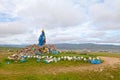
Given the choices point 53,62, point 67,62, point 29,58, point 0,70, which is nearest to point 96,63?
point 67,62

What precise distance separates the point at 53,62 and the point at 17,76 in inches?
408

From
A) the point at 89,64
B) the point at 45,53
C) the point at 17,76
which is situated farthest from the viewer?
the point at 45,53

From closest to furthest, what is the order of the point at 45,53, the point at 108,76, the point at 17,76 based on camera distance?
the point at 17,76 < the point at 108,76 < the point at 45,53

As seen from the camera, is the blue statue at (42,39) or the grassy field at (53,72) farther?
the blue statue at (42,39)

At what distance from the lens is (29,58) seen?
41188mm

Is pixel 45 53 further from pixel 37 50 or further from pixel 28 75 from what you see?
pixel 28 75

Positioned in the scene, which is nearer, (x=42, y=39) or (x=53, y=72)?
(x=53, y=72)

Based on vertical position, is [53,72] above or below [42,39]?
below

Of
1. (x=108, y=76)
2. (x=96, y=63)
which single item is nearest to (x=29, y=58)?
(x=96, y=63)

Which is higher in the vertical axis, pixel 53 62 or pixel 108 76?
pixel 53 62

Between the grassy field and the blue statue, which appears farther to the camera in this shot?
the blue statue

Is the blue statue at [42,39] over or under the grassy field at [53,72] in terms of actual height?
over

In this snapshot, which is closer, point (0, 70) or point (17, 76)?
point (17, 76)

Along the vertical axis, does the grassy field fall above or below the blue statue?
below
